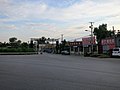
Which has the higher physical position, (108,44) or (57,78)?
(108,44)

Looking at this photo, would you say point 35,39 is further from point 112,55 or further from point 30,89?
point 30,89

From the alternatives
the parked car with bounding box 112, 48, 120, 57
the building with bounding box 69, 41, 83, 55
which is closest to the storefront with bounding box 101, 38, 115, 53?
the parked car with bounding box 112, 48, 120, 57

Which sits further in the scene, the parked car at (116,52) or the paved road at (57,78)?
the parked car at (116,52)

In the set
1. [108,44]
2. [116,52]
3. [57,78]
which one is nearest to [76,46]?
[108,44]

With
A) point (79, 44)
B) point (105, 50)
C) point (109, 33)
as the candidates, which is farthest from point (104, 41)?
point (109, 33)

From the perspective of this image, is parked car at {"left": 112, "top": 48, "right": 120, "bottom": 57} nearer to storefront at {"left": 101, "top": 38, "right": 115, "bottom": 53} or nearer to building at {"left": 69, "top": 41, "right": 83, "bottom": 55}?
storefront at {"left": 101, "top": 38, "right": 115, "bottom": 53}

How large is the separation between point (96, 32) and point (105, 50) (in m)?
52.7

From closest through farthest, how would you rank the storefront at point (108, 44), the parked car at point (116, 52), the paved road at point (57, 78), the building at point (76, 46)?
1. the paved road at point (57, 78)
2. the parked car at point (116, 52)
3. the storefront at point (108, 44)
4. the building at point (76, 46)

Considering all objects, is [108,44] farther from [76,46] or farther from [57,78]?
[57,78]

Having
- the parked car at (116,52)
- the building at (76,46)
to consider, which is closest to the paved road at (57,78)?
the parked car at (116,52)

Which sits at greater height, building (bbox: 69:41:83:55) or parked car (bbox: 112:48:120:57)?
building (bbox: 69:41:83:55)

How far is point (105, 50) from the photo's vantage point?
73000 millimetres

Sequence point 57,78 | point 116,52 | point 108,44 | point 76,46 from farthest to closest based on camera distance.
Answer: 1. point 76,46
2. point 108,44
3. point 116,52
4. point 57,78

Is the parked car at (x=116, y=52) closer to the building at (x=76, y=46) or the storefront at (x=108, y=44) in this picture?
the storefront at (x=108, y=44)
